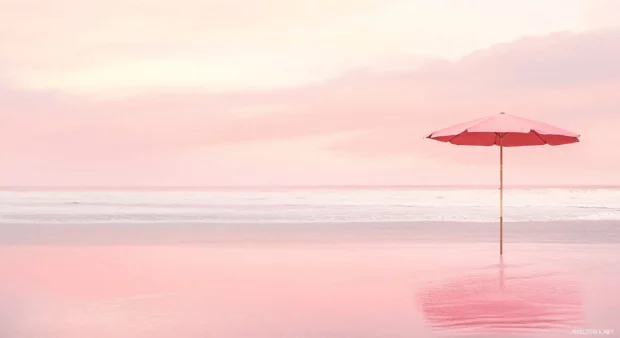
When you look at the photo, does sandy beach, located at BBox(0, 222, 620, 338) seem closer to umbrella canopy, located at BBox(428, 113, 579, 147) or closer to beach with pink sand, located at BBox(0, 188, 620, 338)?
beach with pink sand, located at BBox(0, 188, 620, 338)

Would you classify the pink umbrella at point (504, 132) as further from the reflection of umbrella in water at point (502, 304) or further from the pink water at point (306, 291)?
the reflection of umbrella in water at point (502, 304)

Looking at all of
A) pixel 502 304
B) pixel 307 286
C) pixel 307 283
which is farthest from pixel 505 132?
pixel 307 286

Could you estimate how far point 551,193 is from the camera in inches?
1620

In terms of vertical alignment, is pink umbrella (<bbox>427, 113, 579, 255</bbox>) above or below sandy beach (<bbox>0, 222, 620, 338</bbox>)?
above

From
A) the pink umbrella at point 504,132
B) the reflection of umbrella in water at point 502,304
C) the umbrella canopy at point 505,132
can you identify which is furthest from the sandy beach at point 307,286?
the umbrella canopy at point 505,132

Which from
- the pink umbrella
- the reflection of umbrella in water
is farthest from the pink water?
the pink umbrella

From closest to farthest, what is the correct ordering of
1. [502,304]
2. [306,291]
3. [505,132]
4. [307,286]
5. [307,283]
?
[502,304]
[306,291]
[307,286]
[307,283]
[505,132]

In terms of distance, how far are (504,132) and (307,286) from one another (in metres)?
4.16

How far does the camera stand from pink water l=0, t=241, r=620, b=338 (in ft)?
19.4

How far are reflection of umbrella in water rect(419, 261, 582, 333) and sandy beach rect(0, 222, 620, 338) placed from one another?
13mm

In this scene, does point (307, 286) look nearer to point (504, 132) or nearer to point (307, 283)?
point (307, 283)

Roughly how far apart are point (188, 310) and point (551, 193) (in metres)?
38.4

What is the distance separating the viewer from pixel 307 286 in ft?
26.0

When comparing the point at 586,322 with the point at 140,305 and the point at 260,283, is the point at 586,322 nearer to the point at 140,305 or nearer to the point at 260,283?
the point at 260,283
